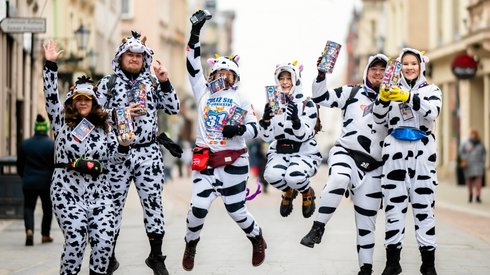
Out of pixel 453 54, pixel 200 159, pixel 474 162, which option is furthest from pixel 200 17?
pixel 453 54

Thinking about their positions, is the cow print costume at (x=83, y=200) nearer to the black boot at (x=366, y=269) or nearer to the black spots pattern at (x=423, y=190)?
the black boot at (x=366, y=269)

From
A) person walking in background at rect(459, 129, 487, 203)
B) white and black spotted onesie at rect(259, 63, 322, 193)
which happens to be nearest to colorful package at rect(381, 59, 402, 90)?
white and black spotted onesie at rect(259, 63, 322, 193)

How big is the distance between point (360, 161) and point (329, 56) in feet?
3.24

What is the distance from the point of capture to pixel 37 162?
1625 centimetres

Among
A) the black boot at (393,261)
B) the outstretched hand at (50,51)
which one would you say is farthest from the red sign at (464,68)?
the outstretched hand at (50,51)

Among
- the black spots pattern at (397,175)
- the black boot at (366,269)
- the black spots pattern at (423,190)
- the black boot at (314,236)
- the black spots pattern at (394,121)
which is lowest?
the black boot at (366,269)

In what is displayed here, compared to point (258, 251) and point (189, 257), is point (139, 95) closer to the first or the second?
point (189, 257)

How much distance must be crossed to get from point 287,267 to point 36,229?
294 inches

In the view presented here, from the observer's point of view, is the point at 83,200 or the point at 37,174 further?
the point at 37,174

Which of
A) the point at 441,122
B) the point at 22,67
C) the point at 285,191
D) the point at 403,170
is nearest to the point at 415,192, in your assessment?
the point at 403,170

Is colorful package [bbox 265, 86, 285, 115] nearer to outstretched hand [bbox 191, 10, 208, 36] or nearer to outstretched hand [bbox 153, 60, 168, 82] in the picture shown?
outstretched hand [bbox 191, 10, 208, 36]

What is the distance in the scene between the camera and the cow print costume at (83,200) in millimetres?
9422

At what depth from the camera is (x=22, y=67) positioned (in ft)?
97.3

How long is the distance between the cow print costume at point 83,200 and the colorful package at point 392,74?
7.83ft
